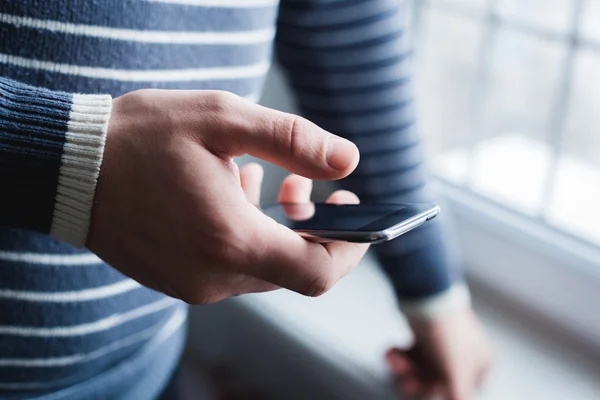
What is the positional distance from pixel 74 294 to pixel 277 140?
0.80ft

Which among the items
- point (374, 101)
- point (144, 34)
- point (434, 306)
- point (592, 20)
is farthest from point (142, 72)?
point (592, 20)

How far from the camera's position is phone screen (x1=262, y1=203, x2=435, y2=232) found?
0.41 metres

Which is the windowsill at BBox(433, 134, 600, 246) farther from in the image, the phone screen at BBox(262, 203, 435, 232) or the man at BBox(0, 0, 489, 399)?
the phone screen at BBox(262, 203, 435, 232)

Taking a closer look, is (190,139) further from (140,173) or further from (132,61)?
(132,61)

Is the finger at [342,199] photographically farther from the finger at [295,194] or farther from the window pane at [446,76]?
the window pane at [446,76]

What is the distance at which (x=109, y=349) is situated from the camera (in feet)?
1.92

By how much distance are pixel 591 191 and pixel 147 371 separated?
1.91 feet

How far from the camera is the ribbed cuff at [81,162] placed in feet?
1.27

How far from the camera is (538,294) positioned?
93 cm

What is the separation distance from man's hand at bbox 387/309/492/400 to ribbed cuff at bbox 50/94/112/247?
0.47 metres

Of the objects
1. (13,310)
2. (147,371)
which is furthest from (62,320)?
(147,371)

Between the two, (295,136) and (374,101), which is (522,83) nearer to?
(374,101)

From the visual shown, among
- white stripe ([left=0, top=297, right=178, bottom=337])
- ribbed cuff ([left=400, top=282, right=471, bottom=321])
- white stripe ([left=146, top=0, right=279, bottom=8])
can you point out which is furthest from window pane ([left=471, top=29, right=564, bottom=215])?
white stripe ([left=0, top=297, right=178, bottom=337])

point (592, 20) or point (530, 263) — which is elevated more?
point (592, 20)
